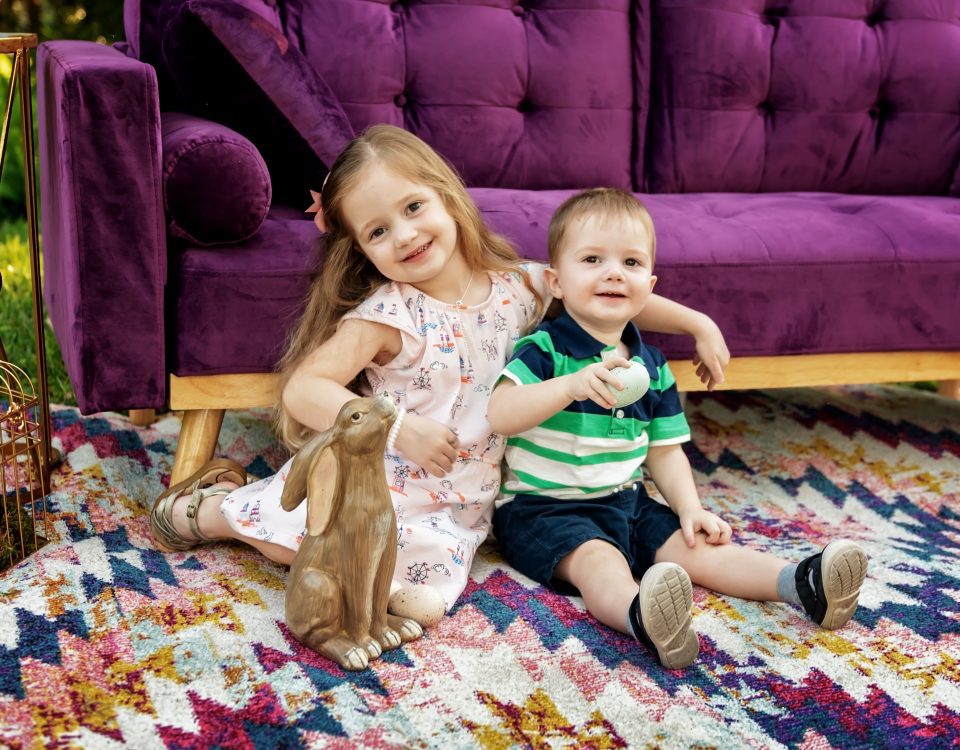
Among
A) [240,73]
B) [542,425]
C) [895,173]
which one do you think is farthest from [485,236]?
[895,173]

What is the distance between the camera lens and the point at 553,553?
4.59ft

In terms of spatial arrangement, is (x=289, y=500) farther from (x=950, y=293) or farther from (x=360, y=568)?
(x=950, y=293)

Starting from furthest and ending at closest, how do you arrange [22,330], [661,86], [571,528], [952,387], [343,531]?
1. [22,330]
2. [661,86]
3. [952,387]
4. [571,528]
5. [343,531]

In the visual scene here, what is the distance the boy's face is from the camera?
1419 millimetres

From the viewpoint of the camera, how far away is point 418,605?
4.17 ft

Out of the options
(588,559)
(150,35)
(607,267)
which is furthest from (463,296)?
(150,35)

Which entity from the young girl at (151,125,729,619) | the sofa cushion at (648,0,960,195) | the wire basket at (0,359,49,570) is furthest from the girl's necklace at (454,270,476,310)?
the sofa cushion at (648,0,960,195)

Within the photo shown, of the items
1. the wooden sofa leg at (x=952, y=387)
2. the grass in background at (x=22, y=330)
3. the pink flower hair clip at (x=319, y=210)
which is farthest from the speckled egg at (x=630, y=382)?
the grass in background at (x=22, y=330)

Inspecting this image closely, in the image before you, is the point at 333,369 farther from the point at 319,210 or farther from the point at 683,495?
the point at 683,495

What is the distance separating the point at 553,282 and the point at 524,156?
2.25 feet

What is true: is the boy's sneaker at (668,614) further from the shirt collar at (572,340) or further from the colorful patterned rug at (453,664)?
the shirt collar at (572,340)

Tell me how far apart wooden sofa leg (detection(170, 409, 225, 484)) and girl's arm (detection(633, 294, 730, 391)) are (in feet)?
2.24

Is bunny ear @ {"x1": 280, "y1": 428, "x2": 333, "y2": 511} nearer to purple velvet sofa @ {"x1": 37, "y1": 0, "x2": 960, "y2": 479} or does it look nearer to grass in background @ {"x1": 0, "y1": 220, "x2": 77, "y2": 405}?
purple velvet sofa @ {"x1": 37, "y1": 0, "x2": 960, "y2": 479}

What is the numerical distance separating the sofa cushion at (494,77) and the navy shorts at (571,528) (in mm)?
833
